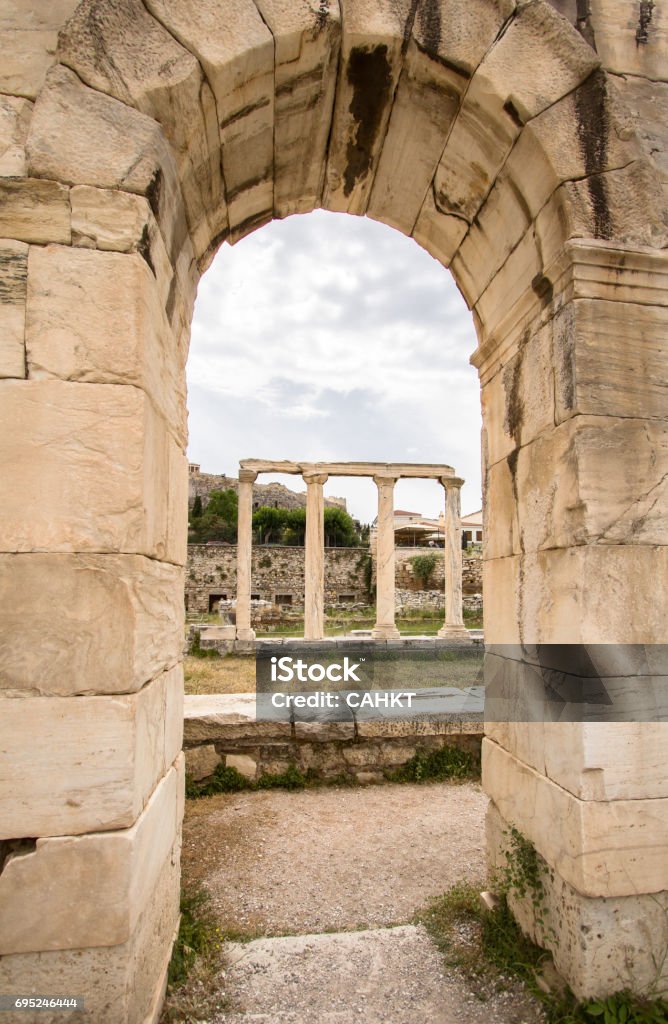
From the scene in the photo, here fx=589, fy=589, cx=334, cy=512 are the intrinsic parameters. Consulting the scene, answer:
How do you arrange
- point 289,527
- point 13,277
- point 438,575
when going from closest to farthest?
point 13,277 < point 438,575 < point 289,527

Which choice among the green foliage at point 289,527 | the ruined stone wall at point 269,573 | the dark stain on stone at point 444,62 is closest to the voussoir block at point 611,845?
the dark stain on stone at point 444,62

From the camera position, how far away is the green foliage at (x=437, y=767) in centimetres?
550

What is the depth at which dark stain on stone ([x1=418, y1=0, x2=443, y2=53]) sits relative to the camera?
8.13ft

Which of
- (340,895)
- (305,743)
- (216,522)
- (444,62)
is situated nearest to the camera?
(444,62)

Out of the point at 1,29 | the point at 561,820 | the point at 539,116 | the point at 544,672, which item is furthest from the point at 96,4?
the point at 561,820

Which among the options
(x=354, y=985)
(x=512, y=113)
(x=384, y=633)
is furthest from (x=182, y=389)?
(x=384, y=633)

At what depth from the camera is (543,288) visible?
266cm

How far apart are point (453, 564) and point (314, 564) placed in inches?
162

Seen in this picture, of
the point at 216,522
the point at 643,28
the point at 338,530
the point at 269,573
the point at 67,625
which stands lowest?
the point at 67,625

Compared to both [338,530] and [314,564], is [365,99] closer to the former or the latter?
[314,564]

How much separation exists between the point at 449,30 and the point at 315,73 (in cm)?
59

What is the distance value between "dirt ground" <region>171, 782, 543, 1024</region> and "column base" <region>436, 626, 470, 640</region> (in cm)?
1109

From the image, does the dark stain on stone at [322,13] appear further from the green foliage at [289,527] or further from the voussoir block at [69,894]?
the green foliage at [289,527]

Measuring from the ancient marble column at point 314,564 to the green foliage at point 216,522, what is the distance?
26900 millimetres
